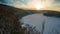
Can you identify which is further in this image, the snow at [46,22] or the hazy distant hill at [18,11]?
the hazy distant hill at [18,11]

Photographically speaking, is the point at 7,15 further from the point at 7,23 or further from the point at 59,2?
the point at 59,2

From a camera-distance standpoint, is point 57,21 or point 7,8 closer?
point 57,21

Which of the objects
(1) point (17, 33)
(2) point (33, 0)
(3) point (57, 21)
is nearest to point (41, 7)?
(2) point (33, 0)

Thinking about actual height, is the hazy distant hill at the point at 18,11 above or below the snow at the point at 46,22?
above

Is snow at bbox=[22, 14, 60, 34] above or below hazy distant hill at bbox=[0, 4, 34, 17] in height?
below

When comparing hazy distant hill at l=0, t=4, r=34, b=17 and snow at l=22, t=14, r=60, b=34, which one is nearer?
snow at l=22, t=14, r=60, b=34

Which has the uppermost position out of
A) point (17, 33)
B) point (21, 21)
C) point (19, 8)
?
point (19, 8)

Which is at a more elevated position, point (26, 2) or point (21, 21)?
point (26, 2)

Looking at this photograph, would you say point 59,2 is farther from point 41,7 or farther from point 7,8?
point 7,8
